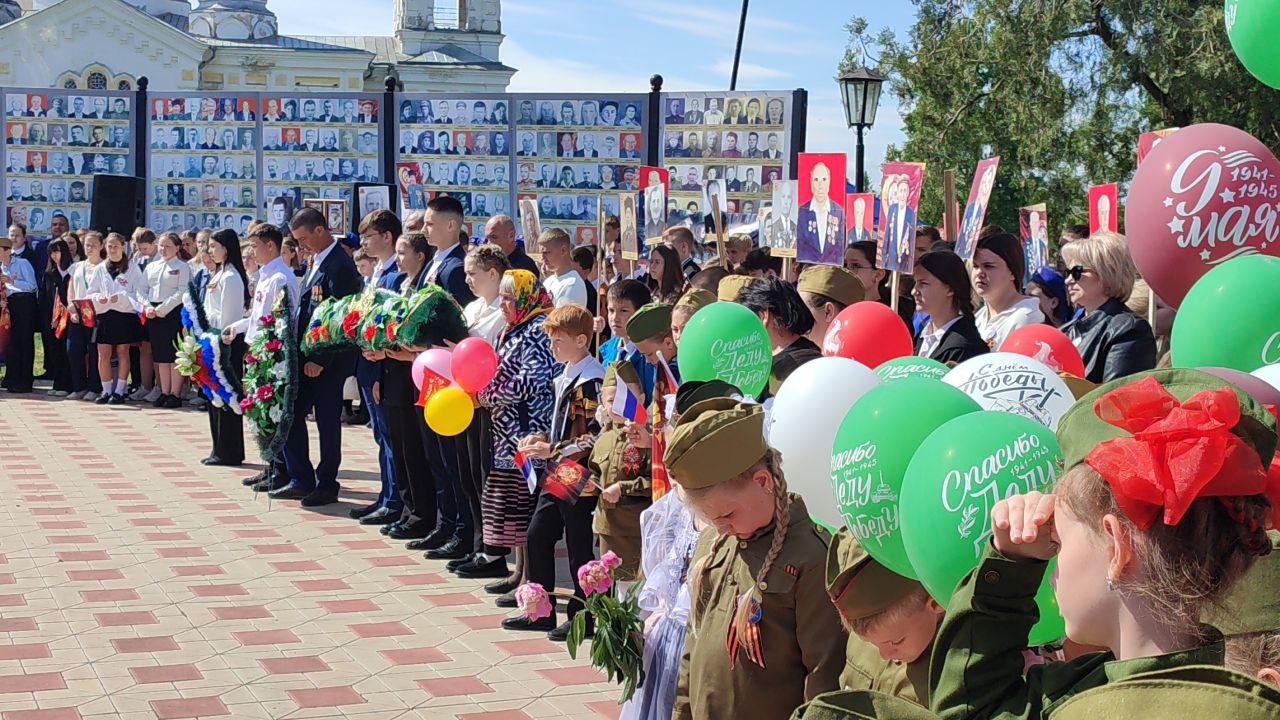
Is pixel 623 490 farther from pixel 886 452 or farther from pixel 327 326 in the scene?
pixel 327 326

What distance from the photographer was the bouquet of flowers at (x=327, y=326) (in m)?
9.38

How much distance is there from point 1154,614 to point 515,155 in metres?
17.0

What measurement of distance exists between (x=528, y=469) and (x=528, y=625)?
32.2 inches

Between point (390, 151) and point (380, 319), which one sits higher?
point (390, 151)

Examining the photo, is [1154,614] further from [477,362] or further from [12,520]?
[12,520]

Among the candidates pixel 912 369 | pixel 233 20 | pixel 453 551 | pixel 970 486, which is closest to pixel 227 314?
pixel 453 551

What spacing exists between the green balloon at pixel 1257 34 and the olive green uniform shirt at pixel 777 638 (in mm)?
2002

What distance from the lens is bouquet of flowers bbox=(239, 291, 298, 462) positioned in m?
10.1

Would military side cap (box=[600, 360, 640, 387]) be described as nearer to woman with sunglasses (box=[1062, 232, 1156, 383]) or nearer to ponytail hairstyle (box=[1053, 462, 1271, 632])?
woman with sunglasses (box=[1062, 232, 1156, 383])

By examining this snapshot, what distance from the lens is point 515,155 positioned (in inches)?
719

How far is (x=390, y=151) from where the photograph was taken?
18672mm

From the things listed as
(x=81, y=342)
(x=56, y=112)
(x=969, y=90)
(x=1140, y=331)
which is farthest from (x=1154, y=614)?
(x=969, y=90)

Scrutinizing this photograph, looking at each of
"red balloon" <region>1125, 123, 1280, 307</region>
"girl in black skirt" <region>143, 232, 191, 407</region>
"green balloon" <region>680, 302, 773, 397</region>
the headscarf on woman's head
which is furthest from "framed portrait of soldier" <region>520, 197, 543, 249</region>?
"red balloon" <region>1125, 123, 1280, 307</region>

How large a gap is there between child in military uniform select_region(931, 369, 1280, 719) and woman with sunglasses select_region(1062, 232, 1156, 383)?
4060mm
